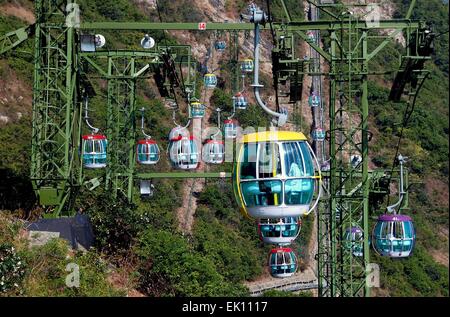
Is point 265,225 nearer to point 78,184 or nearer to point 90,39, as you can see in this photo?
point 78,184

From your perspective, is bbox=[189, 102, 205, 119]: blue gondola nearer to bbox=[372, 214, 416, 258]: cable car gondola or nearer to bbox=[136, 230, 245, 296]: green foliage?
bbox=[136, 230, 245, 296]: green foliage

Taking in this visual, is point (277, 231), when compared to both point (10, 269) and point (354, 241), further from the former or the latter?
point (10, 269)

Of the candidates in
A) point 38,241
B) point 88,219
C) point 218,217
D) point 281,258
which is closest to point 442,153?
point 218,217

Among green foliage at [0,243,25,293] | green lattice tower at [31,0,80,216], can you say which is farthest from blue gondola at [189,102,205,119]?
green foliage at [0,243,25,293]

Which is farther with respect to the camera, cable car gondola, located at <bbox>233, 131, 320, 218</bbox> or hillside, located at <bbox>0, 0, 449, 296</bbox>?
hillside, located at <bbox>0, 0, 449, 296</bbox>

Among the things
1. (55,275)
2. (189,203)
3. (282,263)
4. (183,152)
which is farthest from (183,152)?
(189,203)

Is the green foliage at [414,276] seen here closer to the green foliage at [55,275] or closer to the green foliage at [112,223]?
the green foliage at [112,223]

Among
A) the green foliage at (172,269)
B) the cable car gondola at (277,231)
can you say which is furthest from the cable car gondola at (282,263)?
the cable car gondola at (277,231)
